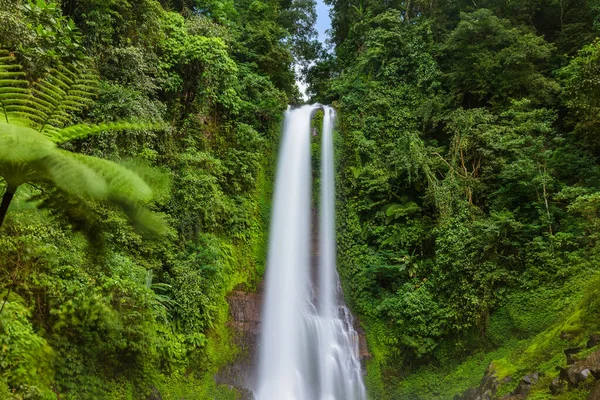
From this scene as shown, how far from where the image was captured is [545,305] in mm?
8039

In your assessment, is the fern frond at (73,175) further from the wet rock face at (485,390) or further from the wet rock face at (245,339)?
the wet rock face at (245,339)

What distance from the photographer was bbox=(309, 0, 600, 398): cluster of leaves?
888cm

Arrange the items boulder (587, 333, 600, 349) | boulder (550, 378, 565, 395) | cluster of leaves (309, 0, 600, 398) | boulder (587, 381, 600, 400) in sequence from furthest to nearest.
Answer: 1. cluster of leaves (309, 0, 600, 398)
2. boulder (587, 333, 600, 349)
3. boulder (550, 378, 565, 395)
4. boulder (587, 381, 600, 400)

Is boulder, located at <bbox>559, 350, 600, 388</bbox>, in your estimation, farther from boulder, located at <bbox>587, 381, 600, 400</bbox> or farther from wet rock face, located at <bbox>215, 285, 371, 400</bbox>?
wet rock face, located at <bbox>215, 285, 371, 400</bbox>

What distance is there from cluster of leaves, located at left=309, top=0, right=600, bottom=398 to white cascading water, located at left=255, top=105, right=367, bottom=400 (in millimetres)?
504

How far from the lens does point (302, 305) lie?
36.2 feet

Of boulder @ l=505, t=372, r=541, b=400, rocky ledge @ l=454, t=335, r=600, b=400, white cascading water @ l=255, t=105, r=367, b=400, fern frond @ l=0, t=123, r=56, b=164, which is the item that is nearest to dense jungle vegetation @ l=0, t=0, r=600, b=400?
fern frond @ l=0, t=123, r=56, b=164

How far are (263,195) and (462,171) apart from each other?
6.03m

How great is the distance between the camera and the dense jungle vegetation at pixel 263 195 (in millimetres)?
5023

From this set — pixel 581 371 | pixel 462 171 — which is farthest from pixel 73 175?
pixel 462 171

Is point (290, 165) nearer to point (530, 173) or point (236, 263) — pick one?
point (236, 263)

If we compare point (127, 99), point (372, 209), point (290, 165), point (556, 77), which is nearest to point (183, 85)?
point (127, 99)

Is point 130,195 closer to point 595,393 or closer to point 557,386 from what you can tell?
point 595,393

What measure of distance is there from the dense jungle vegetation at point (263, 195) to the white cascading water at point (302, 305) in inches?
20.2
